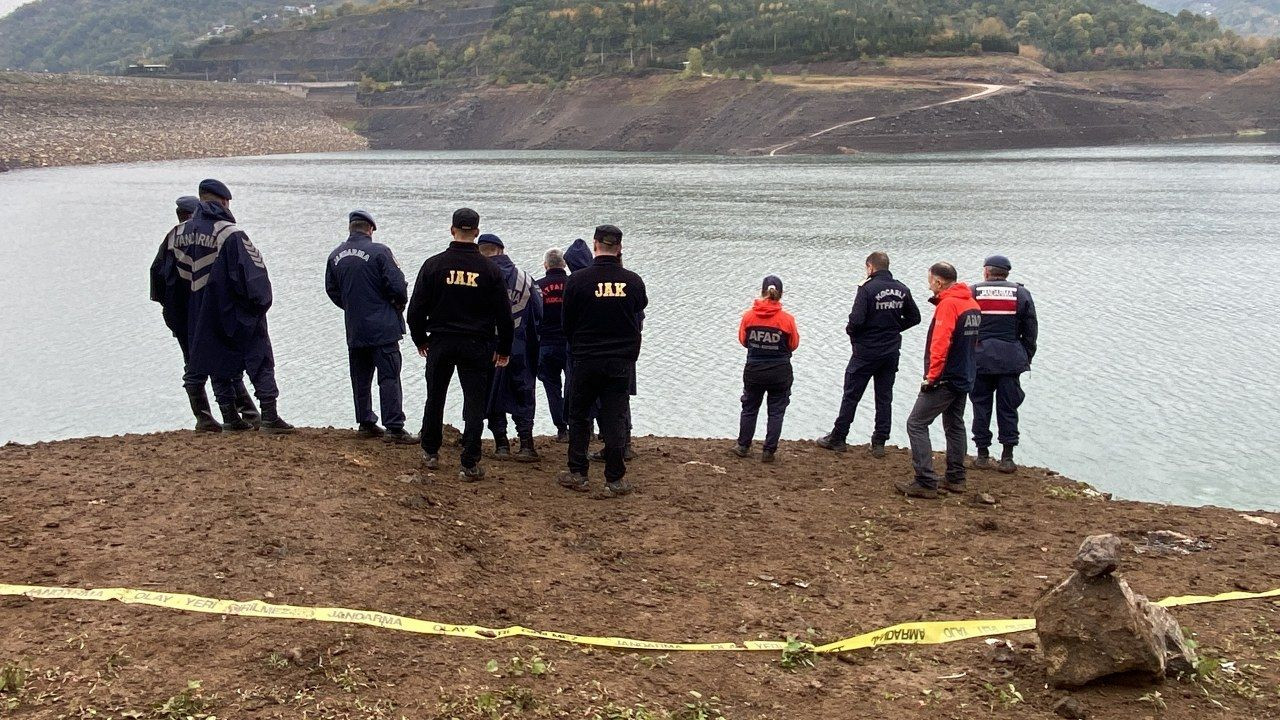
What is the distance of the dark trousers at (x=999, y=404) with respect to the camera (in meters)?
9.69

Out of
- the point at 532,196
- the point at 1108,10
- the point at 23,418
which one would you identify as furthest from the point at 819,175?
the point at 1108,10

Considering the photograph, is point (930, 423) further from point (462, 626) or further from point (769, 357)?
point (462, 626)

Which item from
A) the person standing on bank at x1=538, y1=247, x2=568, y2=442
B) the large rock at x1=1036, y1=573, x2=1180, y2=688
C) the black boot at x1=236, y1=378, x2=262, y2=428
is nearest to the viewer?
the large rock at x1=1036, y1=573, x2=1180, y2=688

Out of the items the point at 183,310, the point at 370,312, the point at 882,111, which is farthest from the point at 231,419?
the point at 882,111

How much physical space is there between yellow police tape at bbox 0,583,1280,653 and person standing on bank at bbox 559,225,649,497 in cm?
275

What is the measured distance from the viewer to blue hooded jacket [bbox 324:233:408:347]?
8.80 metres

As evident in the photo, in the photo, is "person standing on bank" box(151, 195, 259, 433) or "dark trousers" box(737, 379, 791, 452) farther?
"dark trousers" box(737, 379, 791, 452)

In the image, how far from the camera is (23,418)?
14141mm

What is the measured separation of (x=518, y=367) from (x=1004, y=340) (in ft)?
15.6

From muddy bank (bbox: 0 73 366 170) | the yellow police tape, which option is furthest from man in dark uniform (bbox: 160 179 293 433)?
muddy bank (bbox: 0 73 366 170)

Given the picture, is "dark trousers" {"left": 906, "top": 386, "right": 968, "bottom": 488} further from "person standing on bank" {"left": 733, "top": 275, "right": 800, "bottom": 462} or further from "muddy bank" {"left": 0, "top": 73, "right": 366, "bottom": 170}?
"muddy bank" {"left": 0, "top": 73, "right": 366, "bottom": 170}

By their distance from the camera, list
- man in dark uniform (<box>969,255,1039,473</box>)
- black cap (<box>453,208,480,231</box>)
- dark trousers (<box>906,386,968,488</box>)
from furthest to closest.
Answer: man in dark uniform (<box>969,255,1039,473</box>)
dark trousers (<box>906,386,968,488</box>)
black cap (<box>453,208,480,231</box>)

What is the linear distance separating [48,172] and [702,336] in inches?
2724

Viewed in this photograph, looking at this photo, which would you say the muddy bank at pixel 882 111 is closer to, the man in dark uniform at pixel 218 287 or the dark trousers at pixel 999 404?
the dark trousers at pixel 999 404
